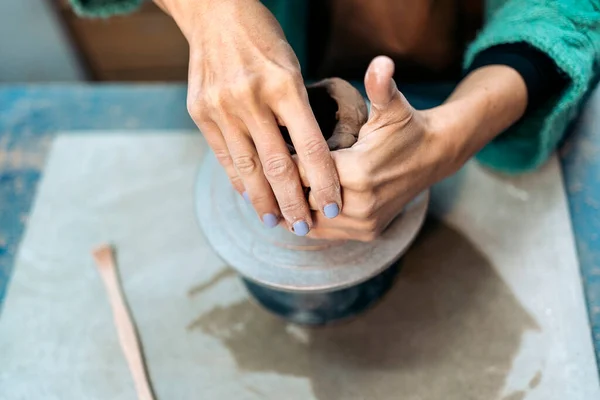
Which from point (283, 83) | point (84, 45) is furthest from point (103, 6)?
point (84, 45)

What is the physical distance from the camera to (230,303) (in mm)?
1198

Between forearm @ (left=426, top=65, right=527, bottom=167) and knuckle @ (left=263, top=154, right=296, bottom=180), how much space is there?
0.87ft

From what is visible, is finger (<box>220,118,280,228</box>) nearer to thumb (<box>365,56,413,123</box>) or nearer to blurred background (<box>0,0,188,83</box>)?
thumb (<box>365,56,413,123</box>)

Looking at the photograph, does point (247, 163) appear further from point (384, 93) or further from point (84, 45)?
point (84, 45)

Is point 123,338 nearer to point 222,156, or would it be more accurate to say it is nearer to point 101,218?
point 101,218

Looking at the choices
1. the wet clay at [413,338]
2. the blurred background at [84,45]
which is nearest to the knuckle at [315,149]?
the wet clay at [413,338]

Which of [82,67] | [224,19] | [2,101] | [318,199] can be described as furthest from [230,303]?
[82,67]

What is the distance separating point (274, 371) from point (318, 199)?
0.43 metres

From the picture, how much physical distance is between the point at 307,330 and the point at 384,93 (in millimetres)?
578

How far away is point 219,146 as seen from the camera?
93 cm

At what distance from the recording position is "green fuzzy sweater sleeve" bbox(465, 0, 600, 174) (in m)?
1.01

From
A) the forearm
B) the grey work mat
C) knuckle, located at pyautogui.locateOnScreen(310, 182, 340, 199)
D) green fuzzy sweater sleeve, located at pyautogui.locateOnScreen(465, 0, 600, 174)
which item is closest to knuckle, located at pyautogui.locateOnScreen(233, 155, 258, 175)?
knuckle, located at pyautogui.locateOnScreen(310, 182, 340, 199)

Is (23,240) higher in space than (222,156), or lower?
lower

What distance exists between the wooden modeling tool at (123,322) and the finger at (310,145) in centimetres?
56
